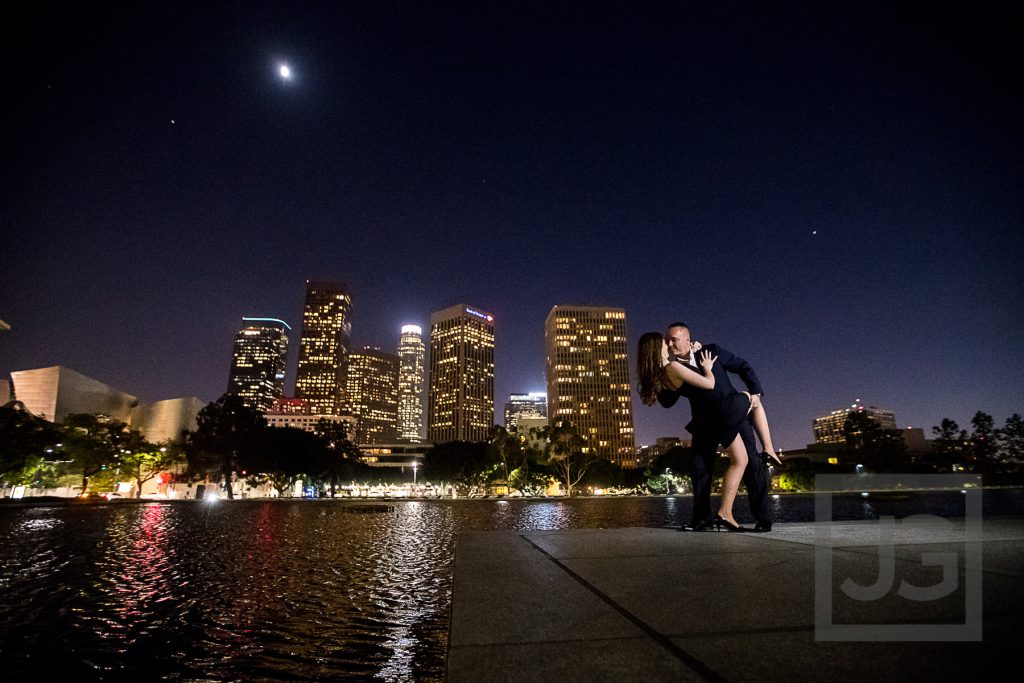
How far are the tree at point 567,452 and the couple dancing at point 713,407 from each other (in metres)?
70.6

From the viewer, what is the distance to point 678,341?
5.88m

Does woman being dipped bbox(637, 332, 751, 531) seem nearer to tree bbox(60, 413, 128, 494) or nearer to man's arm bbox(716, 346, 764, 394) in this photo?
man's arm bbox(716, 346, 764, 394)

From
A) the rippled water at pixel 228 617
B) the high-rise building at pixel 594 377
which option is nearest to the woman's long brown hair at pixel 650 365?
the rippled water at pixel 228 617

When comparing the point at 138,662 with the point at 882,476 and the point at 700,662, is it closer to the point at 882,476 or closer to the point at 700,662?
the point at 700,662

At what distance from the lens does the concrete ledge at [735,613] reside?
1424 mm

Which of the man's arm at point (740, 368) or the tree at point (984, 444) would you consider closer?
the man's arm at point (740, 368)

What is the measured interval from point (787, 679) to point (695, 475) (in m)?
5.24

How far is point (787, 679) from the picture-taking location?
1291 mm

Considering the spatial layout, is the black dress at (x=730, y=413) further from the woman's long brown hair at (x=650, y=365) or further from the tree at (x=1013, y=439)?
the tree at (x=1013, y=439)

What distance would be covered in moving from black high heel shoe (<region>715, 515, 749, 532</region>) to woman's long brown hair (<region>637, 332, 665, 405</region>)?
5.22 ft

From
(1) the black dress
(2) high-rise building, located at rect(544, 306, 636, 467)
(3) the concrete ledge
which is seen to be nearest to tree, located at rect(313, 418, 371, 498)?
(2) high-rise building, located at rect(544, 306, 636, 467)

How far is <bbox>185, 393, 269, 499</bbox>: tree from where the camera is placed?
62.4 metres

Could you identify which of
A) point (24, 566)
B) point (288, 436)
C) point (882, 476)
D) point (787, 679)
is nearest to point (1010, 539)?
point (787, 679)

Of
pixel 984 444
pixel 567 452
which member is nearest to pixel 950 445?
pixel 984 444
